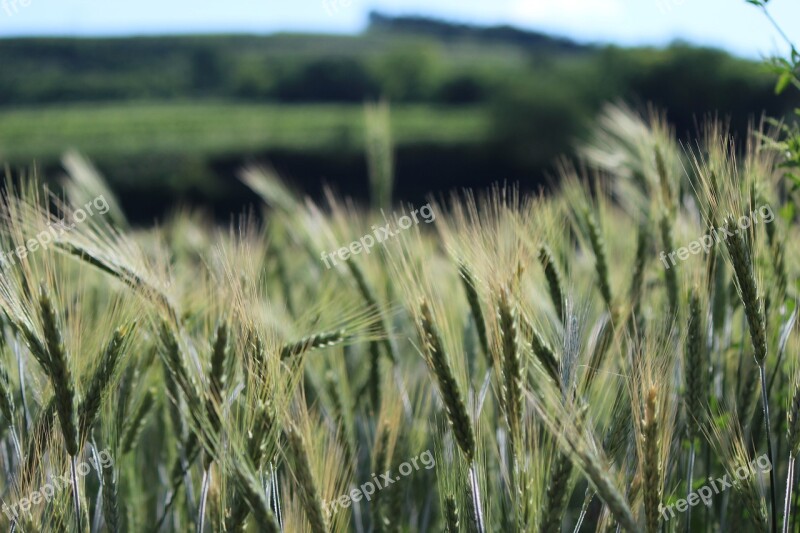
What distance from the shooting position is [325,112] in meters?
33.9

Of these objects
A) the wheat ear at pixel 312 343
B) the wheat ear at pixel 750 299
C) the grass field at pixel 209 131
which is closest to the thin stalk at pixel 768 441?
the wheat ear at pixel 750 299

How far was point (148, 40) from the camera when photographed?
174 feet

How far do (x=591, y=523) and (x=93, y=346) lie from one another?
1947 mm

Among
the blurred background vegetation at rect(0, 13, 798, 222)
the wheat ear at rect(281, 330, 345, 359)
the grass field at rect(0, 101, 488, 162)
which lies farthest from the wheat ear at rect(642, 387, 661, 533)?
the grass field at rect(0, 101, 488, 162)

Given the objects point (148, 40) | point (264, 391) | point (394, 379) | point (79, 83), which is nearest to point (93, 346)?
point (264, 391)

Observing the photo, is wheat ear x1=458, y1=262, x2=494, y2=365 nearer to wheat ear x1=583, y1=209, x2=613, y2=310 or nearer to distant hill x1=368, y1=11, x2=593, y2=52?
wheat ear x1=583, y1=209, x2=613, y2=310

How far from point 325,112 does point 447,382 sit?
33352 mm

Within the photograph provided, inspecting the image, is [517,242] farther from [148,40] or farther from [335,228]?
[148,40]

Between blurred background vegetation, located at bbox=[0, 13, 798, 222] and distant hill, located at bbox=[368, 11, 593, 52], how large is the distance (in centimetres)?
330

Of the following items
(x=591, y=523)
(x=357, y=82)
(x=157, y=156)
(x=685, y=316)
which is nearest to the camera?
(x=685, y=316)

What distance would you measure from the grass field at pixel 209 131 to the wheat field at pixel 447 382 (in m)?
22.6

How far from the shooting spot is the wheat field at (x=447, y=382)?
1.40m

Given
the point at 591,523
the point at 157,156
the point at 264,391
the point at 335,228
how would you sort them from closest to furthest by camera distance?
the point at 264,391, the point at 591,523, the point at 335,228, the point at 157,156

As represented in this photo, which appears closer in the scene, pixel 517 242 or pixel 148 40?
pixel 517 242
